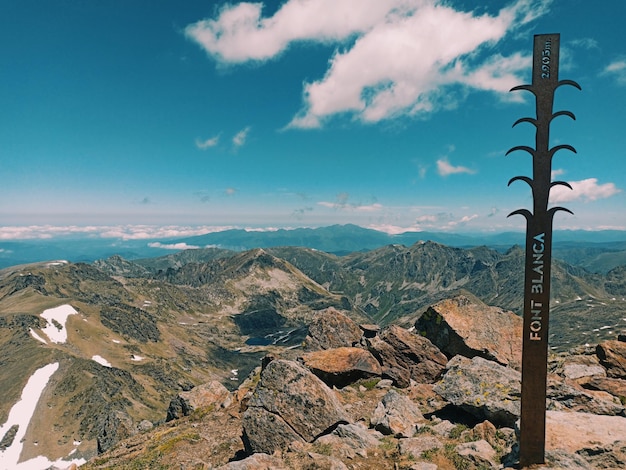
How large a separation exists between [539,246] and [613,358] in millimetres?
21758

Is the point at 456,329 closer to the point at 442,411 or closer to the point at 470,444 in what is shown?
the point at 442,411

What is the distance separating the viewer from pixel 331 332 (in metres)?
39.3

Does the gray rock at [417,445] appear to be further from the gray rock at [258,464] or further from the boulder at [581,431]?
the gray rock at [258,464]

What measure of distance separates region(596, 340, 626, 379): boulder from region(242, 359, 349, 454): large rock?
2275 cm

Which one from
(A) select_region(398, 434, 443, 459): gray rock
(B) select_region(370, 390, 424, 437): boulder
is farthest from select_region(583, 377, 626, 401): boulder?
(A) select_region(398, 434, 443, 459): gray rock

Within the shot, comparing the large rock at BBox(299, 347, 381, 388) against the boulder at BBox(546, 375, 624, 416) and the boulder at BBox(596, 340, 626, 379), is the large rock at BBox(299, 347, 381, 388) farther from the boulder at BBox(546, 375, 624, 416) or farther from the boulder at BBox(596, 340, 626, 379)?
the boulder at BBox(596, 340, 626, 379)

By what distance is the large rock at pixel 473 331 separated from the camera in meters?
31.3

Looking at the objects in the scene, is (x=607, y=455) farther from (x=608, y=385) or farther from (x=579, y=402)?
(x=608, y=385)

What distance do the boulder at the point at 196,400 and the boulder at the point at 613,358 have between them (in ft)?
102

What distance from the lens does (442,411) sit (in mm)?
22969

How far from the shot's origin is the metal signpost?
48.1 feet

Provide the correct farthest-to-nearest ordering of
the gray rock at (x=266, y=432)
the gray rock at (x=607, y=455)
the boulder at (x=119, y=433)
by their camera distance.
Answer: the boulder at (x=119, y=433) < the gray rock at (x=266, y=432) < the gray rock at (x=607, y=455)

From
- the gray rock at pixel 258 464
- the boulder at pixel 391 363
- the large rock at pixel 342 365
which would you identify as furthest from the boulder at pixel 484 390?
the gray rock at pixel 258 464

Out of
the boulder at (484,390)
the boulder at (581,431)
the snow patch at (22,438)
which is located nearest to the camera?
the boulder at (581,431)
